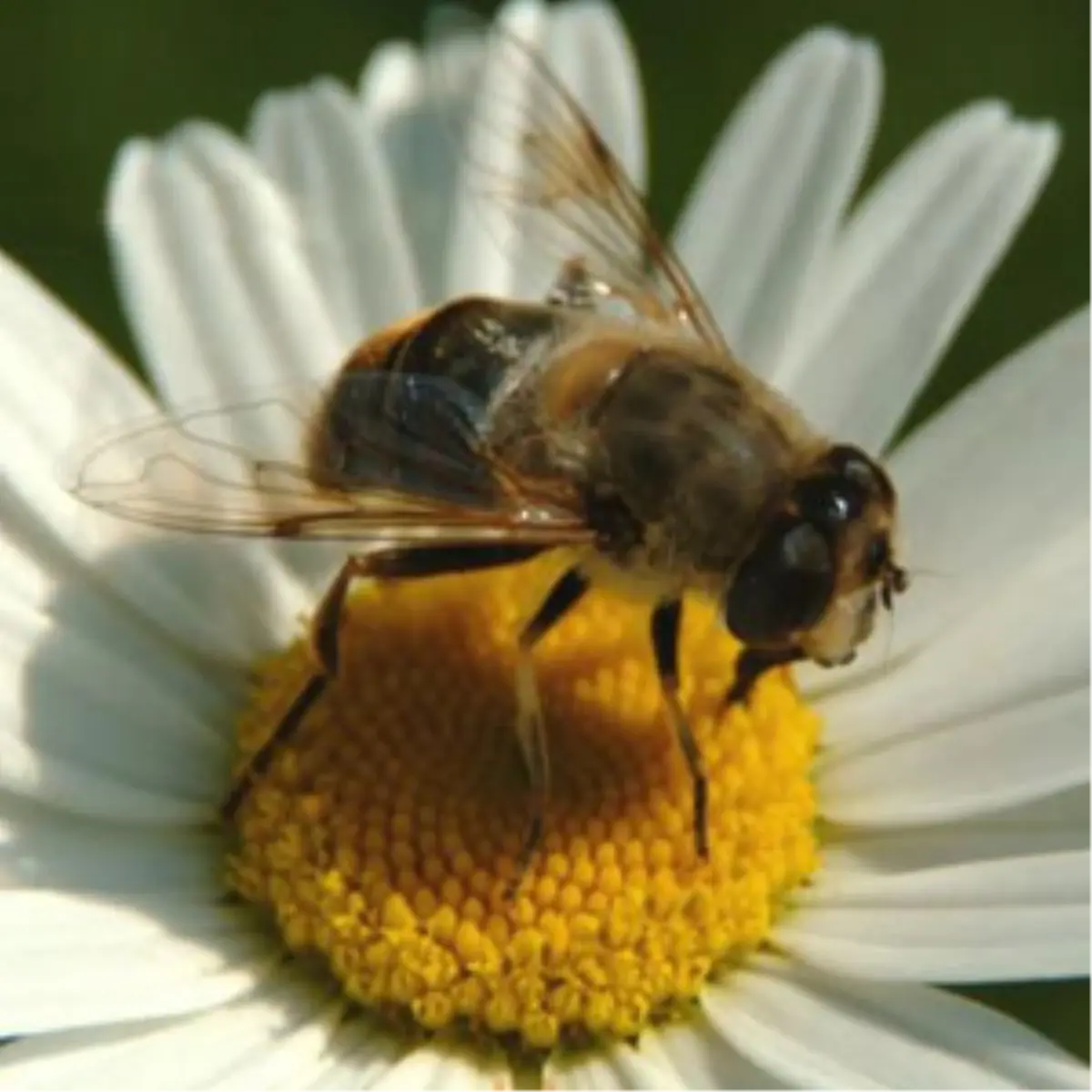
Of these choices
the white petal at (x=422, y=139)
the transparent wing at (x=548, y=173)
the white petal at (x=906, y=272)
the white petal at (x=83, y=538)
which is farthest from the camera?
the white petal at (x=422, y=139)

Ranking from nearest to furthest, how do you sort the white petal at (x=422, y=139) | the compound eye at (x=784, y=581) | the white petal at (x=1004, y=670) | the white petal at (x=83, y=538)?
1. the compound eye at (x=784, y=581)
2. the white petal at (x=1004, y=670)
3. the white petal at (x=83, y=538)
4. the white petal at (x=422, y=139)

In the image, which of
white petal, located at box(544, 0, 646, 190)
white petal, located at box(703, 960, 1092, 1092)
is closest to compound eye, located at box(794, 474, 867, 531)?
white petal, located at box(703, 960, 1092, 1092)

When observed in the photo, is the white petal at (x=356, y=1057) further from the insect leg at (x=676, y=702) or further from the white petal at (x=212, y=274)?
the white petal at (x=212, y=274)

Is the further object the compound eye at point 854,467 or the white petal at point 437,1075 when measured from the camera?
the white petal at point 437,1075

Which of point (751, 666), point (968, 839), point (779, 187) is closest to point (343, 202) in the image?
point (779, 187)

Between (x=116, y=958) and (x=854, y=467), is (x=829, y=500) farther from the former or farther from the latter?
(x=116, y=958)

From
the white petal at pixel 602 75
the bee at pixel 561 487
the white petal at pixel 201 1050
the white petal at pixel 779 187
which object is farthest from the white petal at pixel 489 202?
the white petal at pixel 201 1050

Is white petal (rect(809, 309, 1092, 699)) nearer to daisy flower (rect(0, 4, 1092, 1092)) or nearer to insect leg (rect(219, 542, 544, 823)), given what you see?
daisy flower (rect(0, 4, 1092, 1092))
